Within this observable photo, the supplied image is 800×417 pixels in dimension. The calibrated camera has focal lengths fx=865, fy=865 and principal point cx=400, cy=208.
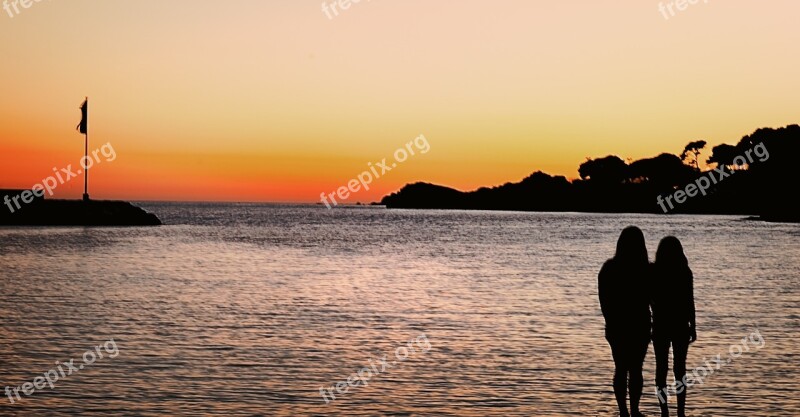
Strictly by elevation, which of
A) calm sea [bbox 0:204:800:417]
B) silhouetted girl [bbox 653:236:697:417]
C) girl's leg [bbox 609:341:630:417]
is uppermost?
silhouetted girl [bbox 653:236:697:417]

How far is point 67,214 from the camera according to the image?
332 ft

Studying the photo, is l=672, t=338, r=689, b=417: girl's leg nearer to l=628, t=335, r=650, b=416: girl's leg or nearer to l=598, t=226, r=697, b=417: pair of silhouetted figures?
l=598, t=226, r=697, b=417: pair of silhouetted figures

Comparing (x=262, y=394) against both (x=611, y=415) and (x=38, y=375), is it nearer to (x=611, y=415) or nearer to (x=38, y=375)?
(x=38, y=375)

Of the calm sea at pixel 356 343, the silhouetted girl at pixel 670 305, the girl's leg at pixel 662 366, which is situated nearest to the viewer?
the silhouetted girl at pixel 670 305

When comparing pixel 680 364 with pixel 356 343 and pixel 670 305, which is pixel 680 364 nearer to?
pixel 670 305

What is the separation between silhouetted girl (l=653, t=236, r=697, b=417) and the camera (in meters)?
9.78

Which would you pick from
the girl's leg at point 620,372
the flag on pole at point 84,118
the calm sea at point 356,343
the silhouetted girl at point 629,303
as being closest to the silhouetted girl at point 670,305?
the silhouetted girl at point 629,303

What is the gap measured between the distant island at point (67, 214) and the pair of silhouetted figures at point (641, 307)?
9957 cm

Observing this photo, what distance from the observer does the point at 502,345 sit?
16.9 m

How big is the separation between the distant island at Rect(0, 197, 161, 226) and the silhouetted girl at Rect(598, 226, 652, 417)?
9960 centimetres

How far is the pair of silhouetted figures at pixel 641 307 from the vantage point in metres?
9.45

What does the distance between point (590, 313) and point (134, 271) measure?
22864 millimetres

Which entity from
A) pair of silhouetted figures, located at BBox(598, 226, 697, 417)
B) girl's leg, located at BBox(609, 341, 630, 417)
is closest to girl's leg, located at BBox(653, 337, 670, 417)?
pair of silhouetted figures, located at BBox(598, 226, 697, 417)

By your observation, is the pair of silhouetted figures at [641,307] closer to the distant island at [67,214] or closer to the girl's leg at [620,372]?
the girl's leg at [620,372]
